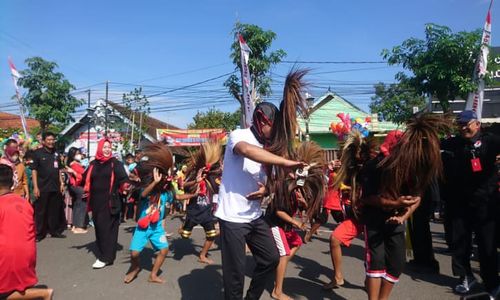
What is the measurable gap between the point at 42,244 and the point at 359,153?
659 cm

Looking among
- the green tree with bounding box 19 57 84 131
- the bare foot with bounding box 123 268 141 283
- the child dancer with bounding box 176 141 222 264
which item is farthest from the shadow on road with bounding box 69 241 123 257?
the green tree with bounding box 19 57 84 131

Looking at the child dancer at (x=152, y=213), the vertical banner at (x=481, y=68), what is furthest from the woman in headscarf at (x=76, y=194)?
the vertical banner at (x=481, y=68)

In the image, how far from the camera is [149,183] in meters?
5.51

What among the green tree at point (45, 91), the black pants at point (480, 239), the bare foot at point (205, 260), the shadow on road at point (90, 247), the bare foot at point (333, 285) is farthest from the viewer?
the green tree at point (45, 91)

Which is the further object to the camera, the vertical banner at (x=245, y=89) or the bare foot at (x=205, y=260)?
the vertical banner at (x=245, y=89)

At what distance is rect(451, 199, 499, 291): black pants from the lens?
4.41m

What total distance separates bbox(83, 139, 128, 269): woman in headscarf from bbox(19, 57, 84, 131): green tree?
1605 centimetres

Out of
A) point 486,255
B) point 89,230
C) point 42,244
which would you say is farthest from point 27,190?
point 486,255

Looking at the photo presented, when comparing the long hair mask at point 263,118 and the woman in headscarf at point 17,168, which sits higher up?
the long hair mask at point 263,118

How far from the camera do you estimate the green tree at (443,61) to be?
31.2 ft

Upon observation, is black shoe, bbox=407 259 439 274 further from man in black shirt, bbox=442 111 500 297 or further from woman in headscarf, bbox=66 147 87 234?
woman in headscarf, bbox=66 147 87 234

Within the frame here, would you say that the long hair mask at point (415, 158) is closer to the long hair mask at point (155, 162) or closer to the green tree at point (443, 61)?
the long hair mask at point (155, 162)

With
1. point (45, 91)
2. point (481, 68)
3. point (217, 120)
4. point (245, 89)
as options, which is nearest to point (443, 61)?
point (481, 68)

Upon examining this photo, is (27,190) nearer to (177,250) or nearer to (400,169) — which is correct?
(177,250)
